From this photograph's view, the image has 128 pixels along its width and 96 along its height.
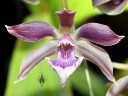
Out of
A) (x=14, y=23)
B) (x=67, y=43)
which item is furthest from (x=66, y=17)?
(x=14, y=23)

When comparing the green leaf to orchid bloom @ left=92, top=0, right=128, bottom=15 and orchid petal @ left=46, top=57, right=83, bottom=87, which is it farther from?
orchid petal @ left=46, top=57, right=83, bottom=87

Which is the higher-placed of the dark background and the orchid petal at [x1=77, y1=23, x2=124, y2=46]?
the dark background

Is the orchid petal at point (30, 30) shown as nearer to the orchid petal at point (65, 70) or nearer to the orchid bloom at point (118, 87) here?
the orchid petal at point (65, 70)

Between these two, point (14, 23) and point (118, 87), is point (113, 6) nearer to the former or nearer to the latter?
point (118, 87)

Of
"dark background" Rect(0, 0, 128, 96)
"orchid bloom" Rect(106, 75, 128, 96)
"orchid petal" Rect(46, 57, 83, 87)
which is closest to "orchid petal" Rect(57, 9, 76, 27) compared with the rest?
"orchid petal" Rect(46, 57, 83, 87)

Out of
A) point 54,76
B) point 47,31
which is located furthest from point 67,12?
point 54,76

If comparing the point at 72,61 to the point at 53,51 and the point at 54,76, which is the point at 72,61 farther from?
the point at 54,76

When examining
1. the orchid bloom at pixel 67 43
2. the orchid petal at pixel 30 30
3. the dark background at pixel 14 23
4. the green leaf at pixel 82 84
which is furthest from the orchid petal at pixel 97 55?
the dark background at pixel 14 23
